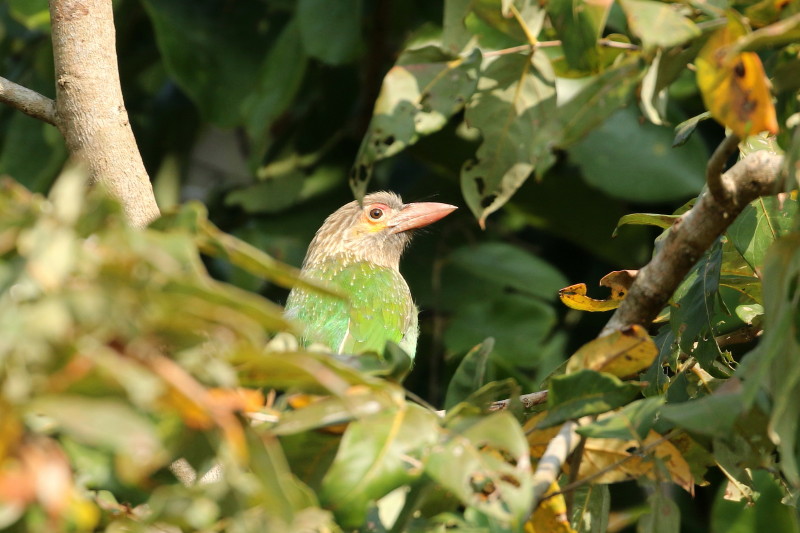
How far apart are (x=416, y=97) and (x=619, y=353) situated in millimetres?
654

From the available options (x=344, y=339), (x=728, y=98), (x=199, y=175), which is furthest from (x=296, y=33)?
(x=728, y=98)

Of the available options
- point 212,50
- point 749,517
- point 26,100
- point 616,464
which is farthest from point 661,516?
point 212,50

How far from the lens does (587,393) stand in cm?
179

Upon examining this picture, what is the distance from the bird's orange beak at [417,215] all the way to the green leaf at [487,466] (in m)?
3.44

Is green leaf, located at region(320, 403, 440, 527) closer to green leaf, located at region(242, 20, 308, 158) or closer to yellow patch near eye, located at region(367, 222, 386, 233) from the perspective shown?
green leaf, located at region(242, 20, 308, 158)

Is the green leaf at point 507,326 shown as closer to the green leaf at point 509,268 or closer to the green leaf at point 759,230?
the green leaf at point 509,268

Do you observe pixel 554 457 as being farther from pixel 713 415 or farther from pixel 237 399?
pixel 237 399

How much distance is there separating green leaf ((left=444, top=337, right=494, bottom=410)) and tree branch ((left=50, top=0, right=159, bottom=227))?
1.07 metres

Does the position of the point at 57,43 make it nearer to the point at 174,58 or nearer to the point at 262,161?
the point at 174,58

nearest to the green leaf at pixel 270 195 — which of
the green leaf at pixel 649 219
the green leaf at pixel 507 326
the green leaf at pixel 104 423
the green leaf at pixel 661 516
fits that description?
the green leaf at pixel 507 326

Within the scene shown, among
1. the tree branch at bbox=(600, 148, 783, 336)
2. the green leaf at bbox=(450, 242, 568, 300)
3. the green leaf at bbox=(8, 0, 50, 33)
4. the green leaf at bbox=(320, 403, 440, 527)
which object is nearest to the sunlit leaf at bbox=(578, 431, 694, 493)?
the tree branch at bbox=(600, 148, 783, 336)

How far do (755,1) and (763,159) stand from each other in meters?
0.30

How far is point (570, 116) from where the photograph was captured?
1.92m

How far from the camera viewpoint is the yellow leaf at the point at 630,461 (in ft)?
6.21
